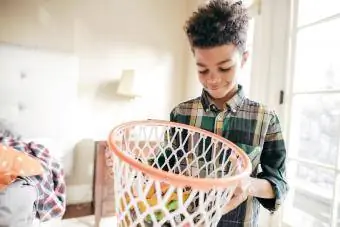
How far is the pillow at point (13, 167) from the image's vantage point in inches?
51.4

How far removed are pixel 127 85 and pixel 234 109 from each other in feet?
5.59

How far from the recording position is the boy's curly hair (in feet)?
2.08

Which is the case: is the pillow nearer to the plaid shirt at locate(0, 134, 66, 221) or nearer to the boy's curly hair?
the plaid shirt at locate(0, 134, 66, 221)

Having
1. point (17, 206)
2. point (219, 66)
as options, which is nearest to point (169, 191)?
point (219, 66)

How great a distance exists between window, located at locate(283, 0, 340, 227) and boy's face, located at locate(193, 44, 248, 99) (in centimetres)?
85

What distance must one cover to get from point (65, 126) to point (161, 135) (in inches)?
66.6

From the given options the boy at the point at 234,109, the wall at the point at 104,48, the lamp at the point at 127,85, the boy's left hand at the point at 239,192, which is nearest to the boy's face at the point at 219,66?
the boy at the point at 234,109

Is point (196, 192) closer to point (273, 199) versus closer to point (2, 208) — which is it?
point (273, 199)

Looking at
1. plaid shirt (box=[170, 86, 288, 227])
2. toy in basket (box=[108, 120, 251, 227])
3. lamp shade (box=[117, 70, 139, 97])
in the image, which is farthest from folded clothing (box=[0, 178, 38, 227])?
lamp shade (box=[117, 70, 139, 97])

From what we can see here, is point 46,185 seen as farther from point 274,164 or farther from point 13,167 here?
point 274,164

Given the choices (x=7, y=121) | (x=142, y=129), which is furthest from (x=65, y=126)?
(x=142, y=129)

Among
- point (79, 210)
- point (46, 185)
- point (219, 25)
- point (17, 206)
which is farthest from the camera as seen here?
point (79, 210)

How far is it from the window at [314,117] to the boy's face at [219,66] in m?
0.85

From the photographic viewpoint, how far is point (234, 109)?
0.73m
